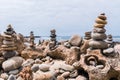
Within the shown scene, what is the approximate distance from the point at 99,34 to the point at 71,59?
2.35 metres

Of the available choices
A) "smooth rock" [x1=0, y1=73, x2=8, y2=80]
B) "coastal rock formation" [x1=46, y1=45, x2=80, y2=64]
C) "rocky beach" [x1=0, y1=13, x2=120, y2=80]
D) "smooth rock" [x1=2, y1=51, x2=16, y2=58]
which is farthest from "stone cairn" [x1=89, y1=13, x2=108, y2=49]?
"smooth rock" [x1=0, y1=73, x2=8, y2=80]

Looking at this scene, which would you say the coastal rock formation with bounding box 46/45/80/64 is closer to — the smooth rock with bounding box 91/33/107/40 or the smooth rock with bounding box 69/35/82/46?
the smooth rock with bounding box 69/35/82/46

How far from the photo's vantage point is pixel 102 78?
17.5 meters

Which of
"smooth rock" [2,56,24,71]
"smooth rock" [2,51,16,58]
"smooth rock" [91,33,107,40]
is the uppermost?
"smooth rock" [91,33,107,40]

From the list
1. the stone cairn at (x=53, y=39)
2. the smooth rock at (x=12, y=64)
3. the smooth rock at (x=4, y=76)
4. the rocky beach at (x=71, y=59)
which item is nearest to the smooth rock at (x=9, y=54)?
the rocky beach at (x=71, y=59)

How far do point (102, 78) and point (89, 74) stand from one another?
0.60 metres

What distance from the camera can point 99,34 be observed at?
19188 mm

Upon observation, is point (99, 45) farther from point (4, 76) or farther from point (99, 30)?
point (4, 76)

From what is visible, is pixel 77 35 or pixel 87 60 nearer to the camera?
pixel 87 60

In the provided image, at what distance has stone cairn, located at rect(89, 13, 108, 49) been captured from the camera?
19109 mm

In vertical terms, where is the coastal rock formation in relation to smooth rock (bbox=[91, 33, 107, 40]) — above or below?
below

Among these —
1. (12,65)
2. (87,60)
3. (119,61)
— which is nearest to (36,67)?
(12,65)

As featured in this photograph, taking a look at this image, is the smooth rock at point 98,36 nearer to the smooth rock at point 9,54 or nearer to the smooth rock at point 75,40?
the smooth rock at point 75,40

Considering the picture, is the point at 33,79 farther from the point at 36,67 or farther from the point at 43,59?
the point at 43,59
